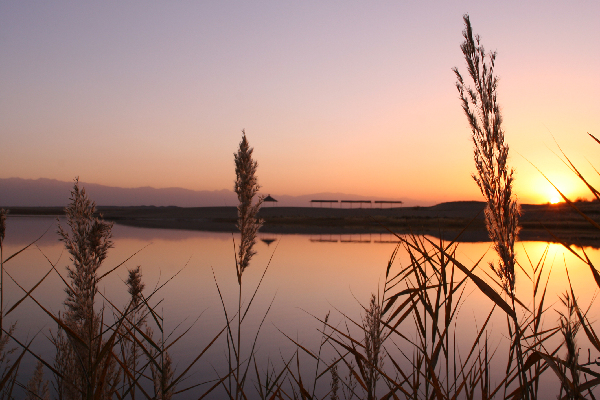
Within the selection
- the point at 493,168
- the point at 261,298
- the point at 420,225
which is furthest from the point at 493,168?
the point at 261,298

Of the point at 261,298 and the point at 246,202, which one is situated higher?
the point at 246,202

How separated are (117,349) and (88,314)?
509 centimetres

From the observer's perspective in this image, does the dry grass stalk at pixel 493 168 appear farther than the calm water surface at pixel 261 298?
No

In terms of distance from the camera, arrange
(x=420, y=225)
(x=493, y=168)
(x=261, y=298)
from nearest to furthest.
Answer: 1. (x=493, y=168)
2. (x=420, y=225)
3. (x=261, y=298)

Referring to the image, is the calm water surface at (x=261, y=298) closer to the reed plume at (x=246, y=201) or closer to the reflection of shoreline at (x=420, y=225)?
the reed plume at (x=246, y=201)

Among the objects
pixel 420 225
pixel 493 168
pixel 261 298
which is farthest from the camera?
pixel 261 298

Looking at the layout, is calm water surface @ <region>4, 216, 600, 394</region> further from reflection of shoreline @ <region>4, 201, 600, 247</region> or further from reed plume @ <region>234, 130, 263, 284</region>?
reflection of shoreline @ <region>4, 201, 600, 247</region>

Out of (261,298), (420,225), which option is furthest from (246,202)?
(261,298)

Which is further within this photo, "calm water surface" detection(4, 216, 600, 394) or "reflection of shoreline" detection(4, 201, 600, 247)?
"calm water surface" detection(4, 216, 600, 394)

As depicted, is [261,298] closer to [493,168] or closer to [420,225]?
[420,225]

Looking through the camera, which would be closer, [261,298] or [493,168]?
[493,168]

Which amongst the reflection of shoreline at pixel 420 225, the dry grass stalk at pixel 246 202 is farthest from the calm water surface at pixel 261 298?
the reflection of shoreline at pixel 420 225

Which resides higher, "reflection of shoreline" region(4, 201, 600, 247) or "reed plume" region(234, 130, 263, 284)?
"reed plume" region(234, 130, 263, 284)

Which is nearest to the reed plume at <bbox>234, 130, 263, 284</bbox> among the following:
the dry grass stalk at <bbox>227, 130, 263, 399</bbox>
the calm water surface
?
the dry grass stalk at <bbox>227, 130, 263, 399</bbox>
